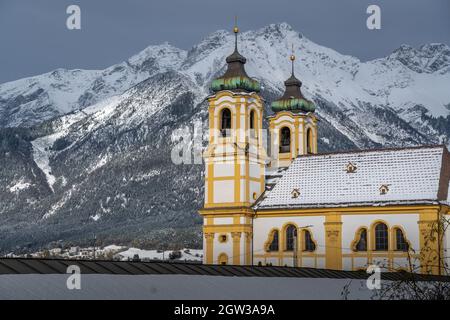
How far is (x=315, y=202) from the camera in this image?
5503cm

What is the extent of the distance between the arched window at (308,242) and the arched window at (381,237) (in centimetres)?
408

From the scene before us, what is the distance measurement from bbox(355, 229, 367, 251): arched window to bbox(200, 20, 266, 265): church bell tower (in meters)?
7.21

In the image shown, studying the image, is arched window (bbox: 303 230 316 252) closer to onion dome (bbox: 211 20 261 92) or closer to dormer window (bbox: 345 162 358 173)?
dormer window (bbox: 345 162 358 173)

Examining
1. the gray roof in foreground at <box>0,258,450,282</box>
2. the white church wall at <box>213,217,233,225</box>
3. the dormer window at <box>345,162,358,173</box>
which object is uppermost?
the dormer window at <box>345,162,358,173</box>

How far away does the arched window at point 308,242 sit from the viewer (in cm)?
5452

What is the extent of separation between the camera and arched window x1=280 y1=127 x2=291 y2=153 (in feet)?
209

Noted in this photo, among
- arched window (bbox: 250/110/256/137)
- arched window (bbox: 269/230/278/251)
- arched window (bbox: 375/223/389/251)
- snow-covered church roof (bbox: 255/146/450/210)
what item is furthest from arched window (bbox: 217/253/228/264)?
arched window (bbox: 375/223/389/251)

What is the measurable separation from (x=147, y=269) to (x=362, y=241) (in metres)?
26.9

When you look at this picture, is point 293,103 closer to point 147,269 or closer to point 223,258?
point 223,258

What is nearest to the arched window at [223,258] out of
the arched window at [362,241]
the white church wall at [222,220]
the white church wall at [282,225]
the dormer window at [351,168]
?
the white church wall at [282,225]

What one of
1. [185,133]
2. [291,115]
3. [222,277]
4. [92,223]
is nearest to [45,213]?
[92,223]

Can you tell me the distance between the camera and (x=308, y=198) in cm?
5566

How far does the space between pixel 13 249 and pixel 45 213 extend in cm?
2578
